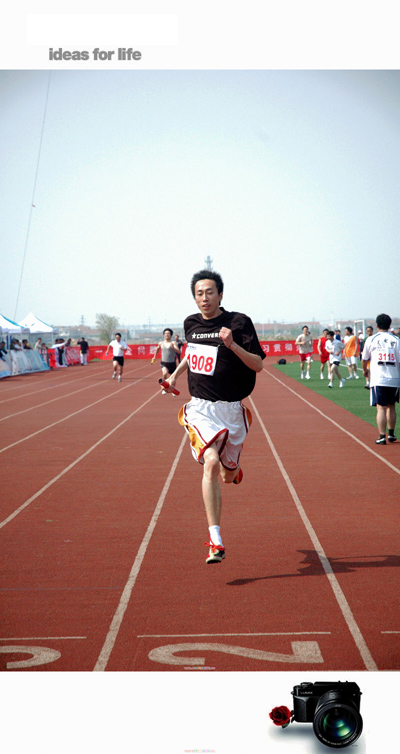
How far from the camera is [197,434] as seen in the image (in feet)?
17.7

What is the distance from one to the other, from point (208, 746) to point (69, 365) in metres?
41.8

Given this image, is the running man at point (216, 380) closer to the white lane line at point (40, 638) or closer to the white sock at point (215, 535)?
the white sock at point (215, 535)

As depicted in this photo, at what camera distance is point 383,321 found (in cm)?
1061

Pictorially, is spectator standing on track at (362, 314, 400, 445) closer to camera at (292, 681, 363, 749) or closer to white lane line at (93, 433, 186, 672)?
white lane line at (93, 433, 186, 672)

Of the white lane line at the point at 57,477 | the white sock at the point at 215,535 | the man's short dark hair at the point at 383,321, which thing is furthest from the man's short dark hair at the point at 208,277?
the man's short dark hair at the point at 383,321

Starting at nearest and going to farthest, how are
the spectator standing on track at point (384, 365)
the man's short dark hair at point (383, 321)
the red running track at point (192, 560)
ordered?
1. the red running track at point (192, 560)
2. the man's short dark hair at point (383, 321)
3. the spectator standing on track at point (384, 365)

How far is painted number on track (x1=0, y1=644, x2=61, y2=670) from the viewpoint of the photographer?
3.59 m

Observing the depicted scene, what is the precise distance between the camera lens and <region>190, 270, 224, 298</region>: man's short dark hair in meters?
3.22

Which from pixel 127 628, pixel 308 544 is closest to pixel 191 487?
pixel 308 544

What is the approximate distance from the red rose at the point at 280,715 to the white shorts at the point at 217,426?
2.50m

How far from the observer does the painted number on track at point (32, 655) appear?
3594 mm

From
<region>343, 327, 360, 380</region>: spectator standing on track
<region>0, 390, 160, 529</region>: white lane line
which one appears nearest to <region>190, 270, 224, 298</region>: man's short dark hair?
<region>0, 390, 160, 529</region>: white lane line

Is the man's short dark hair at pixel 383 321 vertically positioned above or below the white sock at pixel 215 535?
above

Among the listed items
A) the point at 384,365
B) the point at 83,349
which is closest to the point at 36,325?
the point at 83,349
